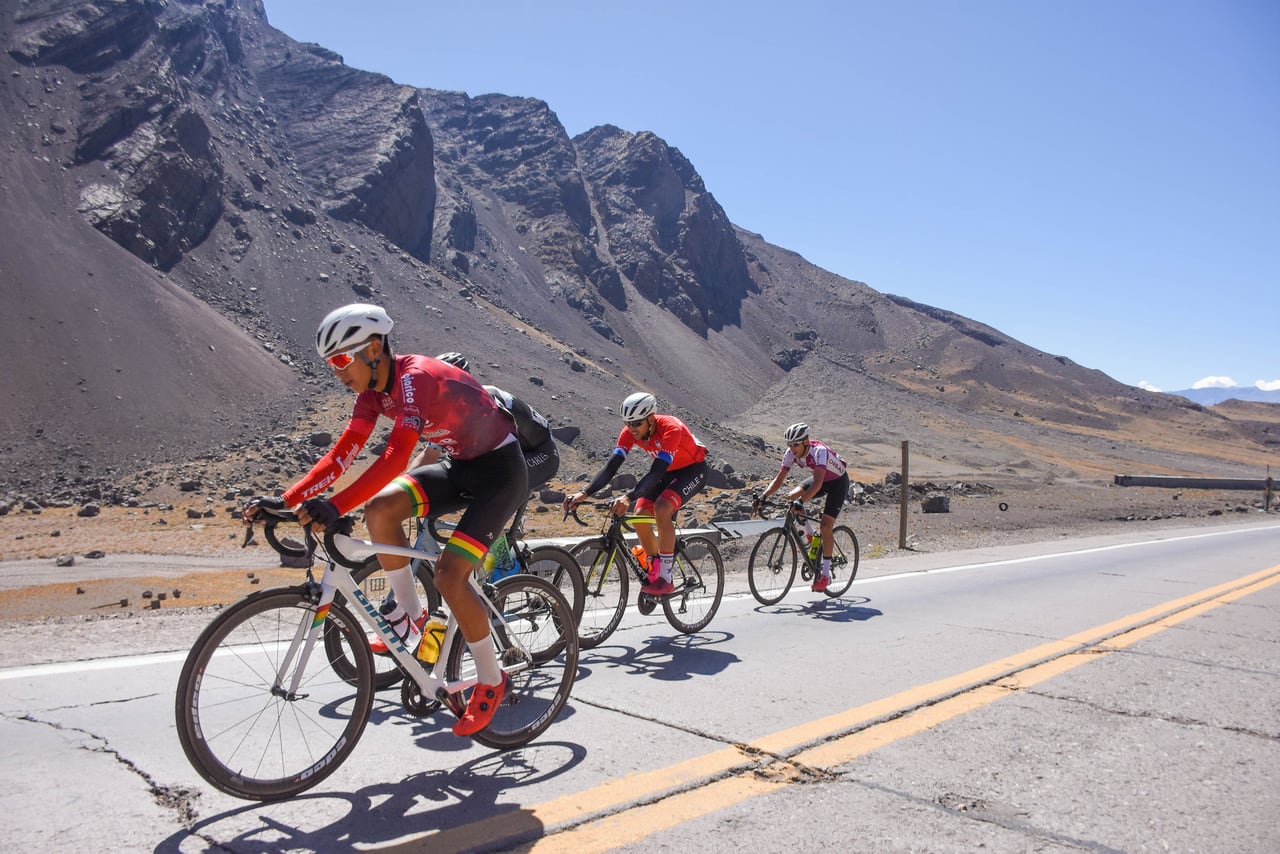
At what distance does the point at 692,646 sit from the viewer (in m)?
6.66

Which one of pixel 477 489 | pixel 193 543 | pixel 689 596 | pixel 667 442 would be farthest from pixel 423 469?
pixel 193 543

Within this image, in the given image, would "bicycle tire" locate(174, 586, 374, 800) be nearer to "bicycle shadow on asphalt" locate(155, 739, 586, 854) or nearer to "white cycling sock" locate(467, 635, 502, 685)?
"bicycle shadow on asphalt" locate(155, 739, 586, 854)

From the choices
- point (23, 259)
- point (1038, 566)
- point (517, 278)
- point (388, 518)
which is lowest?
point (1038, 566)

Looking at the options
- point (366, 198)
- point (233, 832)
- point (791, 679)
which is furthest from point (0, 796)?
point (366, 198)

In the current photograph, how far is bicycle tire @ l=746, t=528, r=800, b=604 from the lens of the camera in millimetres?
8828

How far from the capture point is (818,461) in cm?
918

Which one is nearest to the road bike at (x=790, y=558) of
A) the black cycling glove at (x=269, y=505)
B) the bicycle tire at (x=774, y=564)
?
the bicycle tire at (x=774, y=564)

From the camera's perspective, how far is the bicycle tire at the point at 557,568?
19.6ft

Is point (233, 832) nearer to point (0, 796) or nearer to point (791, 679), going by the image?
point (0, 796)

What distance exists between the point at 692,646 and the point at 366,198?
2363 inches

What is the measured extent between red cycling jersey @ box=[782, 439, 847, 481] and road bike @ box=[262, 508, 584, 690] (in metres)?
3.54

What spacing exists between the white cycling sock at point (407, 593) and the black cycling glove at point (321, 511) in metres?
0.63

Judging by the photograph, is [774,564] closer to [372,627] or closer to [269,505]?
[372,627]

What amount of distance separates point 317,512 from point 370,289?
48.6 metres
